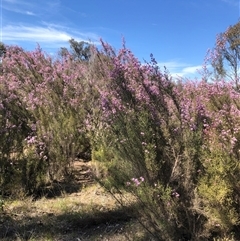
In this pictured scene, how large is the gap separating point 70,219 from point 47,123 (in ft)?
7.12

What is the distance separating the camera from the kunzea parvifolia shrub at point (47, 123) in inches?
217

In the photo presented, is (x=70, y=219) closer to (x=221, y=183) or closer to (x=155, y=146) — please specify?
(x=155, y=146)

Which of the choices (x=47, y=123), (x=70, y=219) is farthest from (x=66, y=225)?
(x=47, y=123)

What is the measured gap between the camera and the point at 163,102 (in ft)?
13.4

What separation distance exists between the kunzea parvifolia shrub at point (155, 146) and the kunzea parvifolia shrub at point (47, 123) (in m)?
1.79

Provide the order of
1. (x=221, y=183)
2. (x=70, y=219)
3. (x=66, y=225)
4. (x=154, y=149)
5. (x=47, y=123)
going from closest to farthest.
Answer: (x=221, y=183) < (x=154, y=149) < (x=66, y=225) < (x=70, y=219) < (x=47, y=123)

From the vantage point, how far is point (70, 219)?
4484 mm

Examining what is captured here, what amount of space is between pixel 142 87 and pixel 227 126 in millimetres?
1053

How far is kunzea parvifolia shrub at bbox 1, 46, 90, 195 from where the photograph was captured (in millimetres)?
5523

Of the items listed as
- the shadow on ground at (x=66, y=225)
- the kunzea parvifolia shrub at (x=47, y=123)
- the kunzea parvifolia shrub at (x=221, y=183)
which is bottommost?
the shadow on ground at (x=66, y=225)

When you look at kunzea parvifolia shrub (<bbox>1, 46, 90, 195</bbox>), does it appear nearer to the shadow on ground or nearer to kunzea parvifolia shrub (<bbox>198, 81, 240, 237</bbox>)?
the shadow on ground

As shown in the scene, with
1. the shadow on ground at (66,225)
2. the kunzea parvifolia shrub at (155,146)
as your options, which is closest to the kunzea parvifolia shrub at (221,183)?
the kunzea parvifolia shrub at (155,146)

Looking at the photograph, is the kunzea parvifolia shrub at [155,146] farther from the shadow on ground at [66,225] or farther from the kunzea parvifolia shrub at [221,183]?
the shadow on ground at [66,225]

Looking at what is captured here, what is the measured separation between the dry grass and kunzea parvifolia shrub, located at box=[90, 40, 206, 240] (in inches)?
12.8
